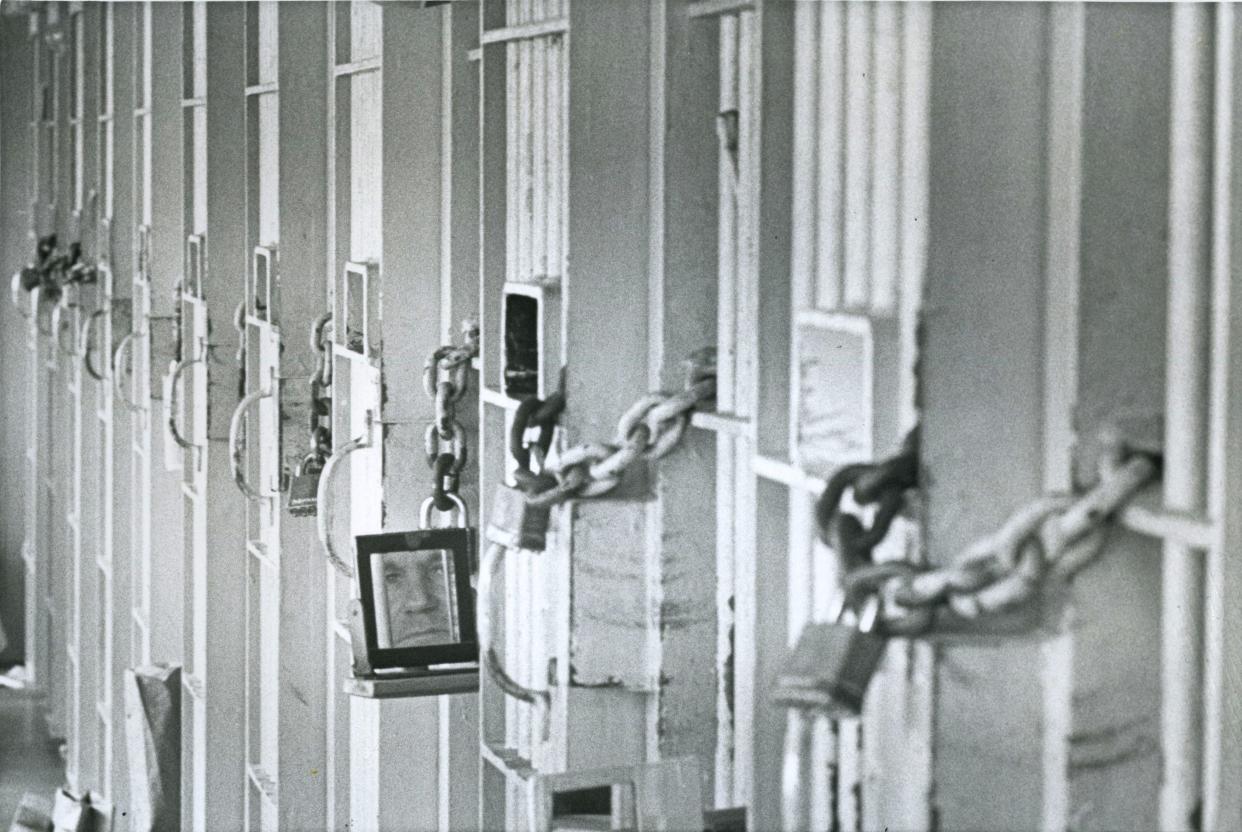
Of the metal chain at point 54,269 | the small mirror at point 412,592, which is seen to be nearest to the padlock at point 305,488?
the small mirror at point 412,592

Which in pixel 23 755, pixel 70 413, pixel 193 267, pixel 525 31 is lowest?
pixel 23 755

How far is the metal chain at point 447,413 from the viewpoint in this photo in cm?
318

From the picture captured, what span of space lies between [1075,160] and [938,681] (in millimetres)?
416

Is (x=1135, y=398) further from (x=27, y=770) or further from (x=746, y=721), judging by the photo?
(x=27, y=770)

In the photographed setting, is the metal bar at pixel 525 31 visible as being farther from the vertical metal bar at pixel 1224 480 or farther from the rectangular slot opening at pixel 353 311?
the vertical metal bar at pixel 1224 480

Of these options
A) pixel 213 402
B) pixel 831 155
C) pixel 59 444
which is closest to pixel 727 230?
pixel 831 155

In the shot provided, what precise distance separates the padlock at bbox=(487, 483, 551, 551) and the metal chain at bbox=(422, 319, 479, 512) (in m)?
0.75

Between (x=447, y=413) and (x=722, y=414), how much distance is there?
937 mm

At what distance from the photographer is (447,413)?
127 inches

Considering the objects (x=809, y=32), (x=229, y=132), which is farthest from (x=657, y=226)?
(x=229, y=132)

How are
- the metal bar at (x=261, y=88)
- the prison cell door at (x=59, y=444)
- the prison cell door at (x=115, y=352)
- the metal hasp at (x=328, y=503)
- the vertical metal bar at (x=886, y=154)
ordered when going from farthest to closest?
the prison cell door at (x=59, y=444), the prison cell door at (x=115, y=352), the metal bar at (x=261, y=88), the metal hasp at (x=328, y=503), the vertical metal bar at (x=886, y=154)

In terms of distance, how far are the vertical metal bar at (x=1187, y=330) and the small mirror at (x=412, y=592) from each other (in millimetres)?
1584

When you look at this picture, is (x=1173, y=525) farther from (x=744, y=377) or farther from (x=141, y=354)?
(x=141, y=354)

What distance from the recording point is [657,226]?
2.50 meters
